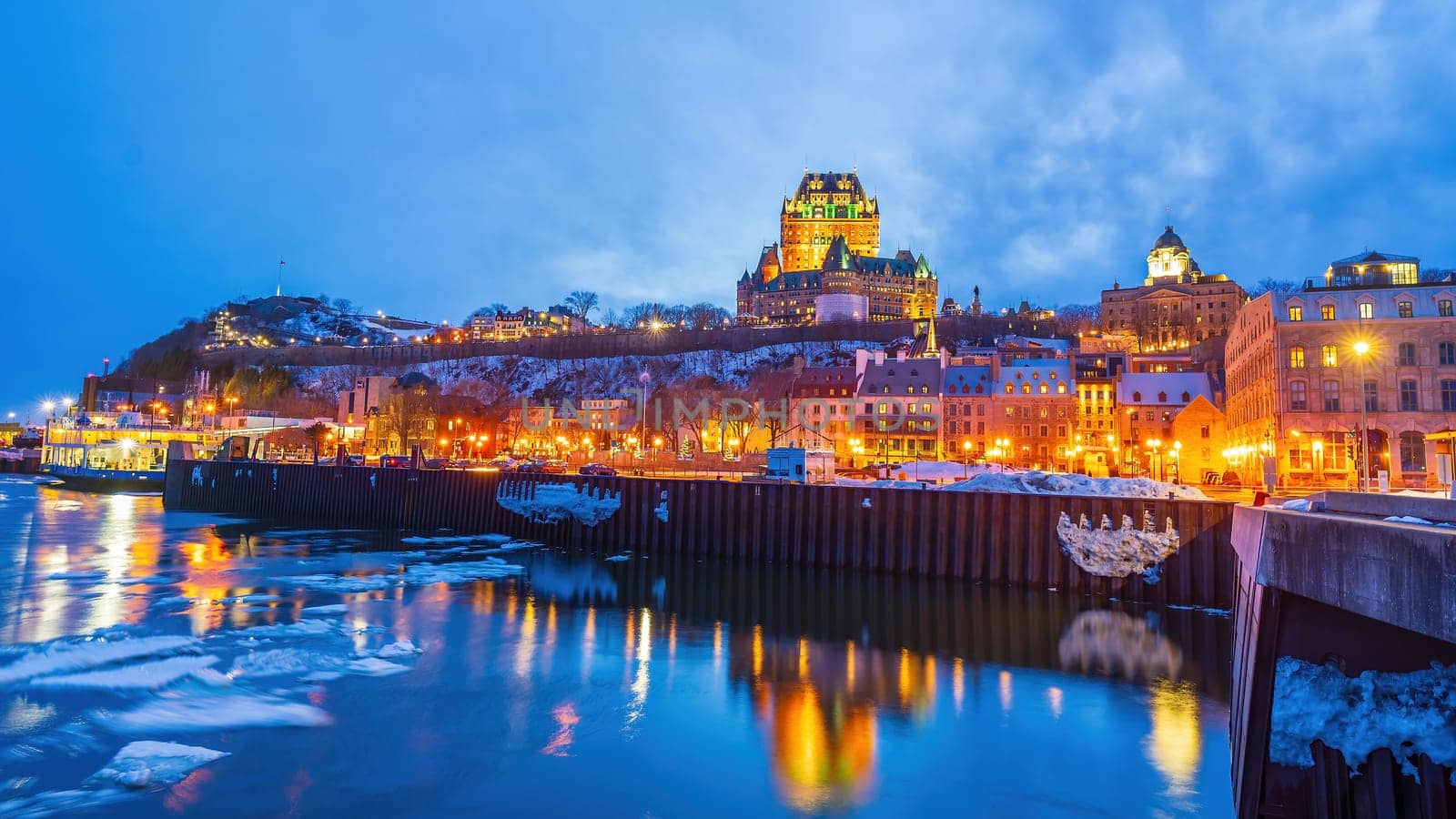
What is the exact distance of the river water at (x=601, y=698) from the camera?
11.9m

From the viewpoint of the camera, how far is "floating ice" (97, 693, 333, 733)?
14055 millimetres

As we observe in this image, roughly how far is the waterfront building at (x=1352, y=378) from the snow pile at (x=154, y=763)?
149 ft

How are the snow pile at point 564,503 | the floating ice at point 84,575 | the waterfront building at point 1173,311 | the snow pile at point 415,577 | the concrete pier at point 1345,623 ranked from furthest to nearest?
the waterfront building at point 1173,311, the snow pile at point 564,503, the floating ice at point 84,575, the snow pile at point 415,577, the concrete pier at point 1345,623

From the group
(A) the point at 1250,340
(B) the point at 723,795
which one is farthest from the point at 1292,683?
(A) the point at 1250,340

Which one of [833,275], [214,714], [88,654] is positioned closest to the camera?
[214,714]

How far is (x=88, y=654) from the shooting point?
18438 mm

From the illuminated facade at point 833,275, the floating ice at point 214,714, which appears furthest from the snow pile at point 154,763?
the illuminated facade at point 833,275

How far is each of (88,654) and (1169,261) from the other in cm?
14058

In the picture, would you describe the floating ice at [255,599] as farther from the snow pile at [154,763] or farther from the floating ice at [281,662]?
the snow pile at [154,763]

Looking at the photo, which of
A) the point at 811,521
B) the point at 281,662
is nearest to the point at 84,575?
the point at 281,662

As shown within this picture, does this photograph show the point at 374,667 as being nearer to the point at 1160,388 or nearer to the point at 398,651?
the point at 398,651

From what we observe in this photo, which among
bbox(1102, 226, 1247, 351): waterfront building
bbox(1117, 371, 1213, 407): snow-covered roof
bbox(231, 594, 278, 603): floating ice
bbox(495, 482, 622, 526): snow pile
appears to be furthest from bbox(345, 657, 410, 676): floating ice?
→ bbox(1102, 226, 1247, 351): waterfront building

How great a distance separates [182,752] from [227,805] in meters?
2.36

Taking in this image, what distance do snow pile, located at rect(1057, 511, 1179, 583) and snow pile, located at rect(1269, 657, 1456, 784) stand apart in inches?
693
